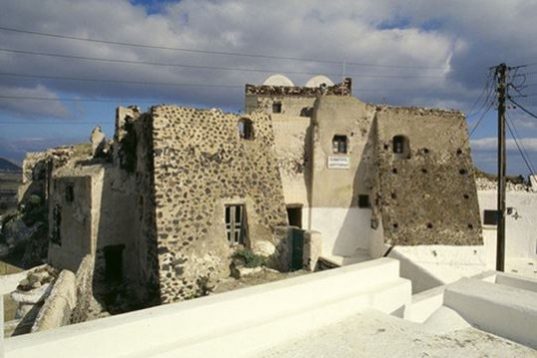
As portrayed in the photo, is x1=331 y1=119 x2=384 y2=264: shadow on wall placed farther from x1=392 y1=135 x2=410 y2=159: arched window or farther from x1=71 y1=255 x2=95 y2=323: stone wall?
x1=71 y1=255 x2=95 y2=323: stone wall

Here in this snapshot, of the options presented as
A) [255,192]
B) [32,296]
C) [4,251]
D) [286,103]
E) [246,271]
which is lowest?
[4,251]

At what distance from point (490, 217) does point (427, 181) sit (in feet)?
16.0

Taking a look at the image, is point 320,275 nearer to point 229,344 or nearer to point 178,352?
point 229,344

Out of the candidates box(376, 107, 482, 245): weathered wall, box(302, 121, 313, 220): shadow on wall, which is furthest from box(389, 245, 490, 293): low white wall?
box(302, 121, 313, 220): shadow on wall

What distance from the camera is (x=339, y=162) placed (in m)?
14.4

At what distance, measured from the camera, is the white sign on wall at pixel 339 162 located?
47.2 feet

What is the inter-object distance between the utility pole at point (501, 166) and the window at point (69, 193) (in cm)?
1404

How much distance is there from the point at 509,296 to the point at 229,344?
3999 millimetres

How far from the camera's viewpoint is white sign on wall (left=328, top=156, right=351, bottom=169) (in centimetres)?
1438

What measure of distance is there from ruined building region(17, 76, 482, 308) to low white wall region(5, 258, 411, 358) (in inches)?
240

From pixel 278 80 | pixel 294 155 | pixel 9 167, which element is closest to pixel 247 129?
pixel 294 155

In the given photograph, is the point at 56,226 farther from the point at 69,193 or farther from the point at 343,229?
the point at 343,229

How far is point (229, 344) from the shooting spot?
3938mm

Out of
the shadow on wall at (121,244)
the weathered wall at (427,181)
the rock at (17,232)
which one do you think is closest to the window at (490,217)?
the weathered wall at (427,181)
